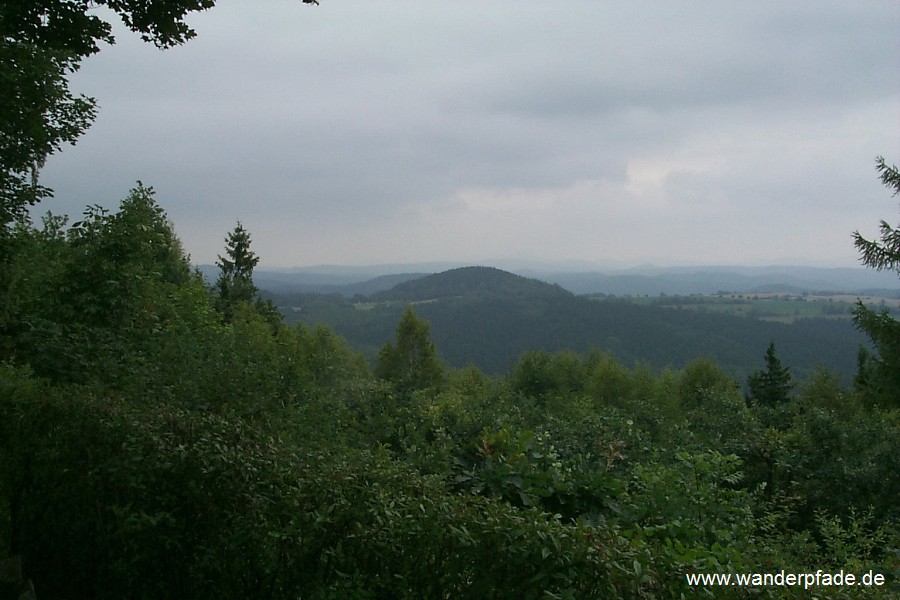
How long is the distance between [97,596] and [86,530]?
38 centimetres

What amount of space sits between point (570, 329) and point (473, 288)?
37.7 metres

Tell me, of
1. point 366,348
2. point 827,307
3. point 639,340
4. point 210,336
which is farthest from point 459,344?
point 210,336

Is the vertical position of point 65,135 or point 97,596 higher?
point 65,135

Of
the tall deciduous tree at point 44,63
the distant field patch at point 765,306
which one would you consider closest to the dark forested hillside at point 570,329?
the distant field patch at point 765,306

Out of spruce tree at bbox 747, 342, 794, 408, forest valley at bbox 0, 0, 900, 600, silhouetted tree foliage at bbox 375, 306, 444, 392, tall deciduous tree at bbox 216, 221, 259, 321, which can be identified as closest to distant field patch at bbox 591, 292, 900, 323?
spruce tree at bbox 747, 342, 794, 408

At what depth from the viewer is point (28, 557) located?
3617mm

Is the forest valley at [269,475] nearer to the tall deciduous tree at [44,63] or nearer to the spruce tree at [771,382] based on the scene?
the tall deciduous tree at [44,63]

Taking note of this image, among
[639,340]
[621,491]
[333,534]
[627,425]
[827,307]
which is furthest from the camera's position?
[827,307]

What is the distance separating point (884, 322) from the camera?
12688 mm

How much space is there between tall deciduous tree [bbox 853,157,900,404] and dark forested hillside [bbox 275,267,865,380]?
9470 cm

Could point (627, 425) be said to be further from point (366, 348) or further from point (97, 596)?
point (366, 348)

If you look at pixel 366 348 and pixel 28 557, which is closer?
pixel 28 557

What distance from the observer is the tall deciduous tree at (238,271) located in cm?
3362

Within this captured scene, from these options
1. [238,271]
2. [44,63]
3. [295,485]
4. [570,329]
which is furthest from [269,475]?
[570,329]
